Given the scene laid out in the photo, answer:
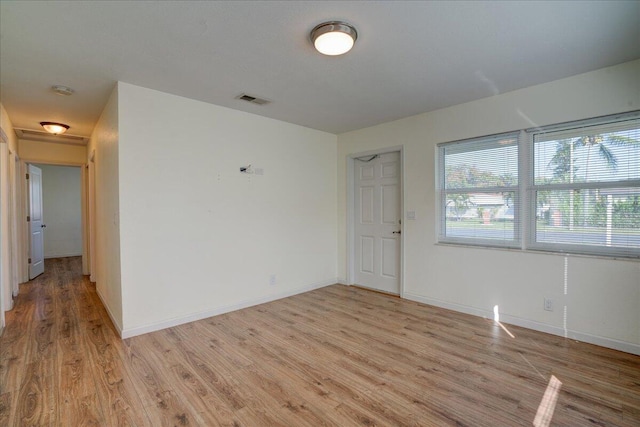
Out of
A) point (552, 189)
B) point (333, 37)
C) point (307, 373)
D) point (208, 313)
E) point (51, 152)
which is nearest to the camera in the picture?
point (333, 37)

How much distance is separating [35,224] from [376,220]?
6.48 meters

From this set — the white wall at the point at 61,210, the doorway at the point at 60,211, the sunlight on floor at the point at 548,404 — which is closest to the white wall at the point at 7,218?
the doorway at the point at 60,211

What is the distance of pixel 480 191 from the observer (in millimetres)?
3672

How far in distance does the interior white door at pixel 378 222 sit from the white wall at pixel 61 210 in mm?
7650

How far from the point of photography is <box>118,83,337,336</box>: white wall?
10.3 ft

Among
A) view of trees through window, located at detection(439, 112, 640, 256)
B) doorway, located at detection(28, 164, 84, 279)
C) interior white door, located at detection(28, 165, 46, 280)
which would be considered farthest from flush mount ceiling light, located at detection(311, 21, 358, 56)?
doorway, located at detection(28, 164, 84, 279)

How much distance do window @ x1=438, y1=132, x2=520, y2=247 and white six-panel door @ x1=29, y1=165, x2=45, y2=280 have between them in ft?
23.4

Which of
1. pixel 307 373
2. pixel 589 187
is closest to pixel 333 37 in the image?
pixel 307 373

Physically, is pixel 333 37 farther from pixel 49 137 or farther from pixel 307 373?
pixel 49 137

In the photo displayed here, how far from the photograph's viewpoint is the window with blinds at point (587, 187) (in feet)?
8.98

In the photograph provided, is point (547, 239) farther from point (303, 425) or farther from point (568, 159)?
point (303, 425)

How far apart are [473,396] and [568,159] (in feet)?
8.30

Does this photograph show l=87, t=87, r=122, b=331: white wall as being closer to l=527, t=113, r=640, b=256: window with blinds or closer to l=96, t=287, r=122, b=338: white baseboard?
l=96, t=287, r=122, b=338: white baseboard

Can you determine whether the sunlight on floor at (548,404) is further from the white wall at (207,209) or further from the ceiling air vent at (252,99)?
the ceiling air vent at (252,99)
